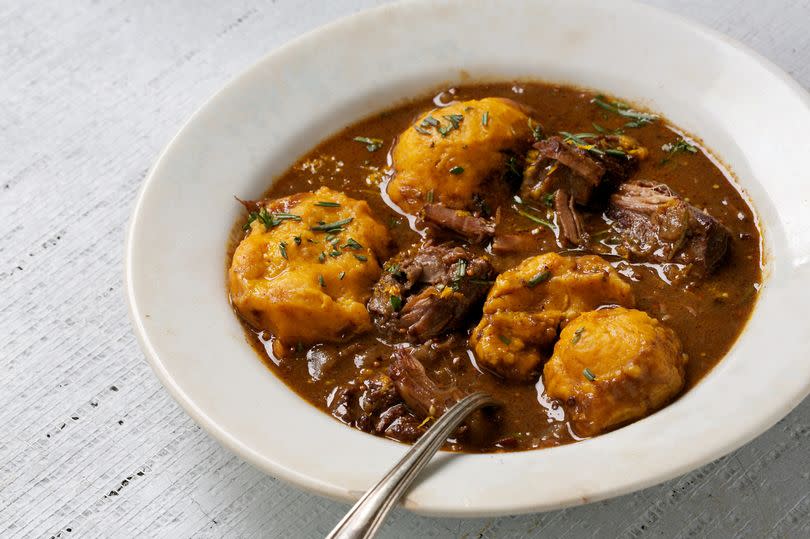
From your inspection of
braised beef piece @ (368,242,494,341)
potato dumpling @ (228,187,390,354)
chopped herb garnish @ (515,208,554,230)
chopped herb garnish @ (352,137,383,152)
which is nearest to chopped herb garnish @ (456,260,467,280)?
braised beef piece @ (368,242,494,341)

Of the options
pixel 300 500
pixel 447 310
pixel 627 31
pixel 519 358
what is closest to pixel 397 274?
pixel 447 310

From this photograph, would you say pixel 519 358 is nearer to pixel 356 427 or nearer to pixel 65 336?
pixel 356 427

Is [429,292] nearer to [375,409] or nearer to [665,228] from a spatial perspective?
[375,409]

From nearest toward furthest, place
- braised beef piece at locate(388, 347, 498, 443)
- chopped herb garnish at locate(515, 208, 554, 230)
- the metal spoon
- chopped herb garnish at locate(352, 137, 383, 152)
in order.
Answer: the metal spoon < braised beef piece at locate(388, 347, 498, 443) < chopped herb garnish at locate(515, 208, 554, 230) < chopped herb garnish at locate(352, 137, 383, 152)

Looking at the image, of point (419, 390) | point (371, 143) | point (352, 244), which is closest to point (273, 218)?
point (352, 244)

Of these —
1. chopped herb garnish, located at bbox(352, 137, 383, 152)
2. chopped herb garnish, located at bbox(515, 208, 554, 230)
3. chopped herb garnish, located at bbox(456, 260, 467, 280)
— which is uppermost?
chopped herb garnish, located at bbox(352, 137, 383, 152)

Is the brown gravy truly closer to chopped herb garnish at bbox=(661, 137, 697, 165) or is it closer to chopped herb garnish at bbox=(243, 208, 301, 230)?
chopped herb garnish at bbox=(661, 137, 697, 165)
